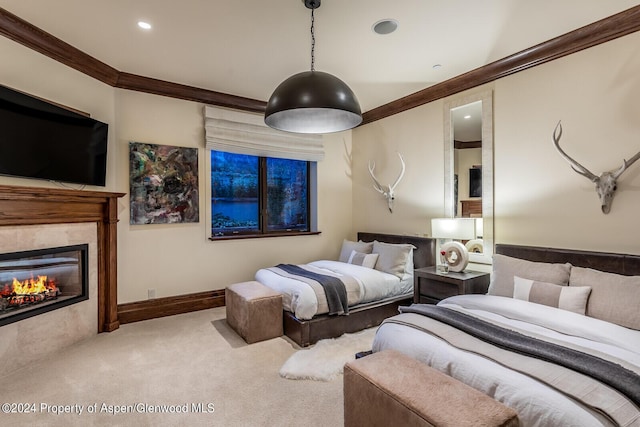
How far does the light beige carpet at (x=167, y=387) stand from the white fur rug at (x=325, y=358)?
3.0 inches

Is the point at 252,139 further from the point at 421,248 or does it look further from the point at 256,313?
the point at 421,248

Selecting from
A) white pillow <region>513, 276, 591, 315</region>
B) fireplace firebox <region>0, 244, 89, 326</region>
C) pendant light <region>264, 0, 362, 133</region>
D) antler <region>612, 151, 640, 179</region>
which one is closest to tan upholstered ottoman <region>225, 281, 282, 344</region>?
fireplace firebox <region>0, 244, 89, 326</region>

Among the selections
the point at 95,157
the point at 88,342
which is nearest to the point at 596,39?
the point at 95,157

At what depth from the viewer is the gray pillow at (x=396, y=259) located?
4008 millimetres

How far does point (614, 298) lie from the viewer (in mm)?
2248

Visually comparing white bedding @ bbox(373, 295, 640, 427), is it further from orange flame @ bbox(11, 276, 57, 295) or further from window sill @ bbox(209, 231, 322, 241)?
orange flame @ bbox(11, 276, 57, 295)

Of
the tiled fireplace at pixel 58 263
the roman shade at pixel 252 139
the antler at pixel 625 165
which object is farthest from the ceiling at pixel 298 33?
the tiled fireplace at pixel 58 263

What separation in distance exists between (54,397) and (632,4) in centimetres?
520

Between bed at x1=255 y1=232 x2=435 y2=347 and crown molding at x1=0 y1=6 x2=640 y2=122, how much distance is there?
6.25 ft

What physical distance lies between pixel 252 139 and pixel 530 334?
12.8 feet

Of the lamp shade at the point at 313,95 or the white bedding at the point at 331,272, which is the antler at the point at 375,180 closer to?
the white bedding at the point at 331,272

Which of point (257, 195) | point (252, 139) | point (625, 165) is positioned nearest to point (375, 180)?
point (257, 195)

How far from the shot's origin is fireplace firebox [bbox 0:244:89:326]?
8.89ft

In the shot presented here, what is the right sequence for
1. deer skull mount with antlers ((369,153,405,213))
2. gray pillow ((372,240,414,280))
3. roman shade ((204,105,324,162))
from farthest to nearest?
deer skull mount with antlers ((369,153,405,213))
roman shade ((204,105,324,162))
gray pillow ((372,240,414,280))
